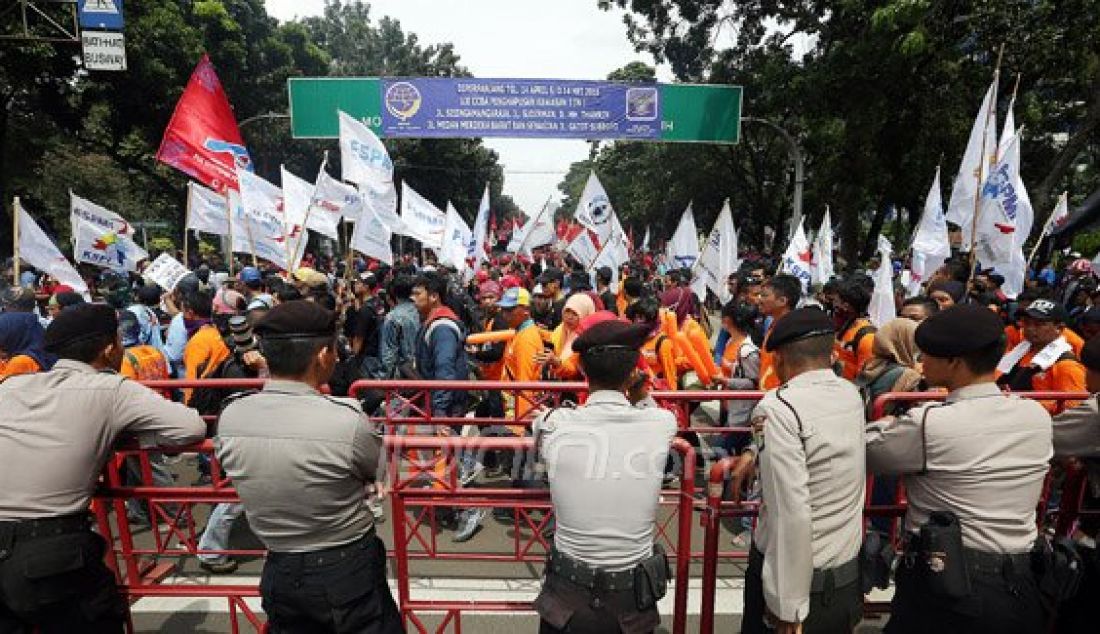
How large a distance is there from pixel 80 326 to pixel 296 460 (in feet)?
3.50

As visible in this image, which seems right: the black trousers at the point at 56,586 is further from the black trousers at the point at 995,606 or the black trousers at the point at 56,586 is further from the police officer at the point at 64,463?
the black trousers at the point at 995,606

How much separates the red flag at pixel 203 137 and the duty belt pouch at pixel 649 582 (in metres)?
7.24

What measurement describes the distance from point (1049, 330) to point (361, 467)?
3.98 metres

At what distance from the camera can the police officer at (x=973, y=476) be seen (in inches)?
81.5

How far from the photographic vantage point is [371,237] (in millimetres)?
6680

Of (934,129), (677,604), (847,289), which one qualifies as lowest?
(677,604)

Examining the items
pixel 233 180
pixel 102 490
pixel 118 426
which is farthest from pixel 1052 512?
pixel 233 180

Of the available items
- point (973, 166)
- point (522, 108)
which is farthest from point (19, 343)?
point (522, 108)

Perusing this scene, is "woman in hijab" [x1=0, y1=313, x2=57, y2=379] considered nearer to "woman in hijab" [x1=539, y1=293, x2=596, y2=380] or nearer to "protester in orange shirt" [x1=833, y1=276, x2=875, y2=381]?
"woman in hijab" [x1=539, y1=293, x2=596, y2=380]

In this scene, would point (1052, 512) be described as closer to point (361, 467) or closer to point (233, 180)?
point (361, 467)

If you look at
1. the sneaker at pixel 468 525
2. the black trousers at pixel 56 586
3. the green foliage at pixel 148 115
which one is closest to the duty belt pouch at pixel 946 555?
the black trousers at pixel 56 586

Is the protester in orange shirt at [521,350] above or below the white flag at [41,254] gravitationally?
below

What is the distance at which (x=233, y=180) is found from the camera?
7.76 meters

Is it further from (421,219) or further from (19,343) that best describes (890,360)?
(421,219)
